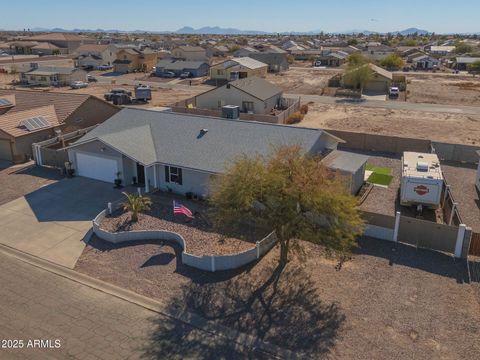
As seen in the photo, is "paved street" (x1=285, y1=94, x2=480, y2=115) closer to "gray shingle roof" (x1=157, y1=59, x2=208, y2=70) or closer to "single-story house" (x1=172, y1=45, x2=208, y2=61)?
"gray shingle roof" (x1=157, y1=59, x2=208, y2=70)

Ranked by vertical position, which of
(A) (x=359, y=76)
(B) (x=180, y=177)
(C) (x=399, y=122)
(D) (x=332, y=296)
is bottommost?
(D) (x=332, y=296)

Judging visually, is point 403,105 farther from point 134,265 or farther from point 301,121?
point 134,265

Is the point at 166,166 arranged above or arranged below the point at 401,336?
above

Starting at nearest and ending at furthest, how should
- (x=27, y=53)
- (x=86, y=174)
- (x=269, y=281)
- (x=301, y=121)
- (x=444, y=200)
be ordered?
1. (x=269, y=281)
2. (x=444, y=200)
3. (x=86, y=174)
4. (x=301, y=121)
5. (x=27, y=53)

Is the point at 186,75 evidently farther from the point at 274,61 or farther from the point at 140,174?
the point at 140,174

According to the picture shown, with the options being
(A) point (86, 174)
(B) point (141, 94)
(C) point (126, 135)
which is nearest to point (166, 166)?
(C) point (126, 135)

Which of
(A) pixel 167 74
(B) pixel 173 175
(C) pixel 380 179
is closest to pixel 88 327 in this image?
(B) pixel 173 175

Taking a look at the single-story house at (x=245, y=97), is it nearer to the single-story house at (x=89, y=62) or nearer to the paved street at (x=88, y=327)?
the paved street at (x=88, y=327)
